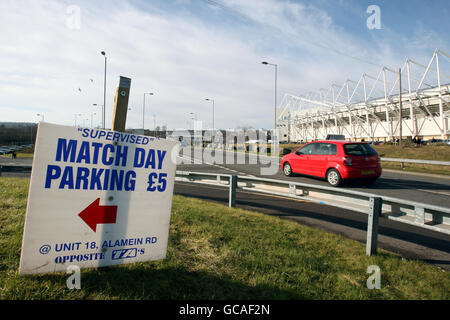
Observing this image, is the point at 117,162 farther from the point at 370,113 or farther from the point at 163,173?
the point at 370,113

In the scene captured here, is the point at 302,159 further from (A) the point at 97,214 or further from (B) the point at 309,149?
(A) the point at 97,214

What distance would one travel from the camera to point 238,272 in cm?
294

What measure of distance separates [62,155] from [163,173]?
3.21ft

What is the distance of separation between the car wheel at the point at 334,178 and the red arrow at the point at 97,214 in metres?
8.75

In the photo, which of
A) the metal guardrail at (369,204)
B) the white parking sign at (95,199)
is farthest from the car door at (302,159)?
the white parking sign at (95,199)

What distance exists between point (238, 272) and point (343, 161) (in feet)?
25.8

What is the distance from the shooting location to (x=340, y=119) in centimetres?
8250

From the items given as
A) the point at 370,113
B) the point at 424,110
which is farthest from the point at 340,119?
the point at 424,110

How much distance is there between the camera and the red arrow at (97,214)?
2.63 m

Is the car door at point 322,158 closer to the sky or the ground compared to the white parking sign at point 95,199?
closer to the sky

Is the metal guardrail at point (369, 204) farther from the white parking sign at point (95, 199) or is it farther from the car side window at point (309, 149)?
the car side window at point (309, 149)

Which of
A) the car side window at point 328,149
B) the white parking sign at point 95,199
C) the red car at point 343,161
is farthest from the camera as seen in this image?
the car side window at point 328,149

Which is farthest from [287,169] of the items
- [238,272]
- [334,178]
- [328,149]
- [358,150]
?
[238,272]

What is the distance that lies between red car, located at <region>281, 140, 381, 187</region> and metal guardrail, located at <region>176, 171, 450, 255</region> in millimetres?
4521
